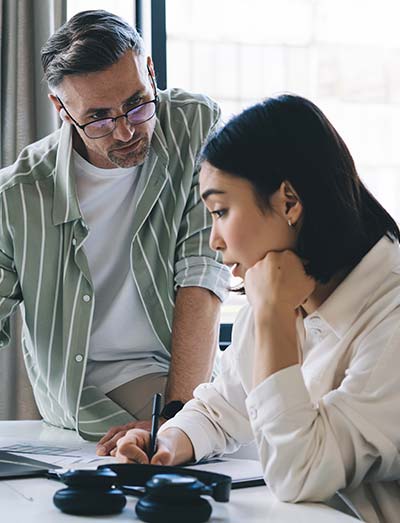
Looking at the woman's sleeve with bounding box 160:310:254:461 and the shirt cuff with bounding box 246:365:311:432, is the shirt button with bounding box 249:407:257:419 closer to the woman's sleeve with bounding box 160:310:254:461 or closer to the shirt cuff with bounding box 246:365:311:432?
the shirt cuff with bounding box 246:365:311:432

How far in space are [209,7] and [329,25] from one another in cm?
44

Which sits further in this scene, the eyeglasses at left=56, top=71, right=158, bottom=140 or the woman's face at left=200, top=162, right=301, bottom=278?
the eyeglasses at left=56, top=71, right=158, bottom=140

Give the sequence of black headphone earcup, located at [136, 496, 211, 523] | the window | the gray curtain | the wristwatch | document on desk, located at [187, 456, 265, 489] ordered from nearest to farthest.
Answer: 1. black headphone earcup, located at [136, 496, 211, 523]
2. document on desk, located at [187, 456, 265, 489]
3. the wristwatch
4. the gray curtain
5. the window

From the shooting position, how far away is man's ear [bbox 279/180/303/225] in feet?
4.61

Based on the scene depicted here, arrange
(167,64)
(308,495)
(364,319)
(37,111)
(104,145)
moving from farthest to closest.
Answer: (167,64) < (37,111) < (104,145) < (364,319) < (308,495)

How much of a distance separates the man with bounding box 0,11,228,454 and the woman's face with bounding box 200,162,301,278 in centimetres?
60

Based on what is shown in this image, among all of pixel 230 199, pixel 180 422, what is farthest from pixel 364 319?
pixel 180 422

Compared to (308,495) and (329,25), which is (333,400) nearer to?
(308,495)

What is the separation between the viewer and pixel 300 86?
11.1 feet

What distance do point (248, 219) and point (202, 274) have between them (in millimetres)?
659

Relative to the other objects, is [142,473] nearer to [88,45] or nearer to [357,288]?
[357,288]

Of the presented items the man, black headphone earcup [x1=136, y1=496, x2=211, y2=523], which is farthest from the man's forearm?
black headphone earcup [x1=136, y1=496, x2=211, y2=523]

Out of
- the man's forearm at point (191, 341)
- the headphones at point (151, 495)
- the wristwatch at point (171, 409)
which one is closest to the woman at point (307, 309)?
the headphones at point (151, 495)

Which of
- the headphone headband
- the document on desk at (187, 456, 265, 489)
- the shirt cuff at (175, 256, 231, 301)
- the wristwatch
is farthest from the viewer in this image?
the shirt cuff at (175, 256, 231, 301)
